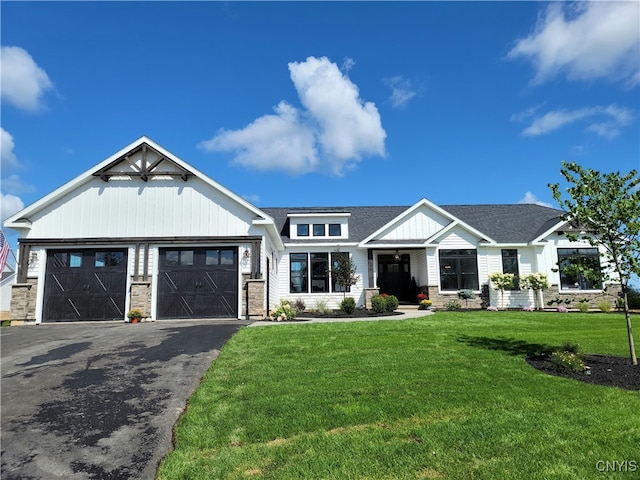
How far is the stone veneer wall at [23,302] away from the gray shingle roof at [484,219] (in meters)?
11.5

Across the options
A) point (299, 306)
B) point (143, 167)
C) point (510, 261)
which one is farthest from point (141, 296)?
point (510, 261)

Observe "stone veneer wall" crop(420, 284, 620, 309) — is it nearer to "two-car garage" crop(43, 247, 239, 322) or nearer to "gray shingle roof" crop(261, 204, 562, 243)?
"gray shingle roof" crop(261, 204, 562, 243)

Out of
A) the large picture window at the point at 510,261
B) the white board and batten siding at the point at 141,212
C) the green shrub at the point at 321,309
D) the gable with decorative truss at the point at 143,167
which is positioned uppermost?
the gable with decorative truss at the point at 143,167

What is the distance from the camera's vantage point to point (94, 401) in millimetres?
5422

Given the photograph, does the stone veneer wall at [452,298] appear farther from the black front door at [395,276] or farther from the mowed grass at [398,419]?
the mowed grass at [398,419]

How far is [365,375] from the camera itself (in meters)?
6.32

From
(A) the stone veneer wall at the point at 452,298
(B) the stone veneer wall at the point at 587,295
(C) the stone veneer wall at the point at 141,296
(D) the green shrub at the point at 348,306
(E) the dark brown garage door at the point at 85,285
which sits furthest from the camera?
(B) the stone veneer wall at the point at 587,295

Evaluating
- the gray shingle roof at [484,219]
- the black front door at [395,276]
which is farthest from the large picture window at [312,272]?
the black front door at [395,276]

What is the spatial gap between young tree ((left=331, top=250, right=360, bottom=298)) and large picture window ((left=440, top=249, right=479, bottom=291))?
457 centimetres

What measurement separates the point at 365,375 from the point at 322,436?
7.55 feet

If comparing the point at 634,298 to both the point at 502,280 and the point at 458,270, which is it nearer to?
the point at 502,280

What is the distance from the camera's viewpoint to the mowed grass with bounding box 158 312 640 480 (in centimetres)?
349

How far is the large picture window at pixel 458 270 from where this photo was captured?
2002cm

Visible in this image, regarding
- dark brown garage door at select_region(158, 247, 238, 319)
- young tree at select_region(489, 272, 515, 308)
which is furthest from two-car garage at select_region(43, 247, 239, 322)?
young tree at select_region(489, 272, 515, 308)
